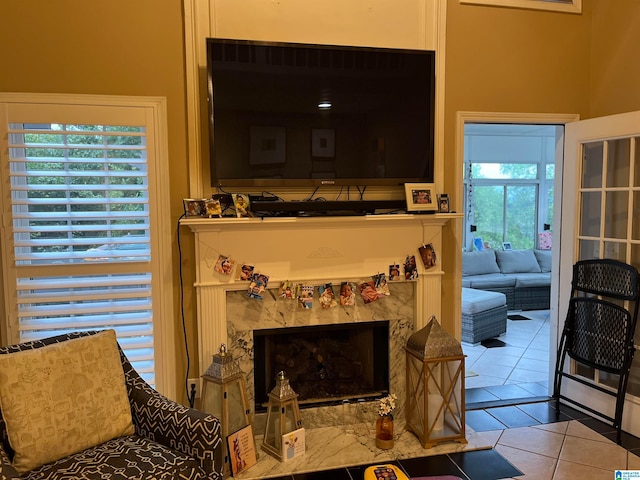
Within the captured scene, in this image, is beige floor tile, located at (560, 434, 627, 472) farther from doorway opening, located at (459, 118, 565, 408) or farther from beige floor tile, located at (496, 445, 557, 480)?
doorway opening, located at (459, 118, 565, 408)

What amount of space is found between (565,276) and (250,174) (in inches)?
93.0

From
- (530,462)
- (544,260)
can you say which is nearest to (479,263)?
(544,260)

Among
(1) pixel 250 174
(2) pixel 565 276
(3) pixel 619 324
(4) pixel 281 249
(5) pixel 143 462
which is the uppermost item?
(1) pixel 250 174

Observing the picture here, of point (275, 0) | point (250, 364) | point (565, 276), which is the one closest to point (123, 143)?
point (275, 0)

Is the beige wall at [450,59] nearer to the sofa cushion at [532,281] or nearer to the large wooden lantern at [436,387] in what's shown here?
the large wooden lantern at [436,387]

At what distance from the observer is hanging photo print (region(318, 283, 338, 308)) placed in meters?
2.88

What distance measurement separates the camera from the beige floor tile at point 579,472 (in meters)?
2.51

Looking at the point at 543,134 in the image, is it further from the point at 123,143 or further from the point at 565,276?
the point at 123,143

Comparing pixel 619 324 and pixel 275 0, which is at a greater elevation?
pixel 275 0

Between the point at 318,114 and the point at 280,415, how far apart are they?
1726 millimetres

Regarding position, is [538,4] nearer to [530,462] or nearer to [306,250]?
[306,250]

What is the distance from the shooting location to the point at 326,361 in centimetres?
316

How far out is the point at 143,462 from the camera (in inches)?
72.8

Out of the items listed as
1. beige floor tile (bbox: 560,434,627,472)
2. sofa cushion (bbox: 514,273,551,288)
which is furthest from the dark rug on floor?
beige floor tile (bbox: 560,434,627,472)
